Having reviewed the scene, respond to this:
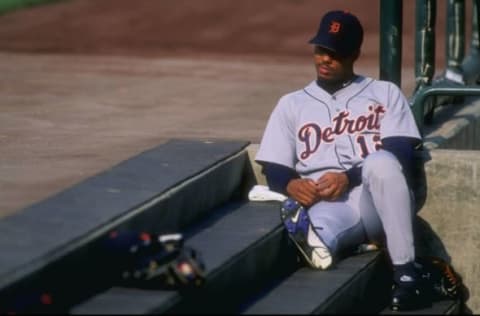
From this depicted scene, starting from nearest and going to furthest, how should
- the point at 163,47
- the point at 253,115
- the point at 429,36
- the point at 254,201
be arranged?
the point at 254,201 → the point at 429,36 → the point at 253,115 → the point at 163,47

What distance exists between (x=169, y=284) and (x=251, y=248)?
2.62 ft

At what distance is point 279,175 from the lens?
6.89m

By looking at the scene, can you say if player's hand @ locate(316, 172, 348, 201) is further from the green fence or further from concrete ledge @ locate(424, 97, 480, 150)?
the green fence

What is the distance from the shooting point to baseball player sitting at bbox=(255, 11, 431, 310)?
659cm

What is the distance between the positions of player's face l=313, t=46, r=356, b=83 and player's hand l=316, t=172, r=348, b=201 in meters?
0.45

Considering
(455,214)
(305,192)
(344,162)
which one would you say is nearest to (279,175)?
(305,192)

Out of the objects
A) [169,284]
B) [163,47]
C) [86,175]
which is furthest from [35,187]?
[163,47]

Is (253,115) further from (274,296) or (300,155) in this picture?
(274,296)

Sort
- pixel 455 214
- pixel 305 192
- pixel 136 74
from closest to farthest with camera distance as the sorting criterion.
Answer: pixel 305 192 → pixel 455 214 → pixel 136 74

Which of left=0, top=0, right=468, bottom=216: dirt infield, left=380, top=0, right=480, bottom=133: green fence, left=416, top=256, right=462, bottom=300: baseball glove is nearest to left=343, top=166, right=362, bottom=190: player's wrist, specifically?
left=416, top=256, right=462, bottom=300: baseball glove

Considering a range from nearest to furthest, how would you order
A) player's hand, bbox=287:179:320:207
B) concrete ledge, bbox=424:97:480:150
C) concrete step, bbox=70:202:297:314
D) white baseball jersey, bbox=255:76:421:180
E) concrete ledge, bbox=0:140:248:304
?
concrete ledge, bbox=0:140:248:304 → concrete step, bbox=70:202:297:314 → player's hand, bbox=287:179:320:207 → white baseball jersey, bbox=255:76:421:180 → concrete ledge, bbox=424:97:480:150

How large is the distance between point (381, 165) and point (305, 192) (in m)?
0.37

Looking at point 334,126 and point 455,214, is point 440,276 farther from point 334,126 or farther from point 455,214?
point 334,126

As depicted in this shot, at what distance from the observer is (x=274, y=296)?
6246 mm
